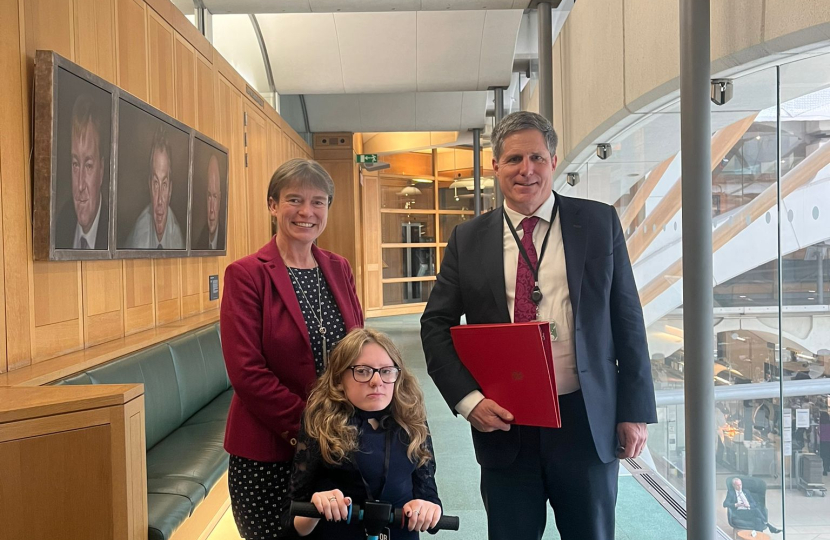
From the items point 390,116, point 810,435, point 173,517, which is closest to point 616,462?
point 810,435

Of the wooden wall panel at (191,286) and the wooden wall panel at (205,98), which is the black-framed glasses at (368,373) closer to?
the wooden wall panel at (191,286)

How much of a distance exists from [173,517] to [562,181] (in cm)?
509

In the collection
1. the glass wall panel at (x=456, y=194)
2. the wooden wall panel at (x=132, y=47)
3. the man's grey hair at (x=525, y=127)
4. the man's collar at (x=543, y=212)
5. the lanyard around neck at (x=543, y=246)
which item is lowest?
the lanyard around neck at (x=543, y=246)

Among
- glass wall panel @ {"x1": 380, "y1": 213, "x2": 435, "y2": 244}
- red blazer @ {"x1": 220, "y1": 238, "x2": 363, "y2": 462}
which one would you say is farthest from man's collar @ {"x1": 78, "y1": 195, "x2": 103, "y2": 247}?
glass wall panel @ {"x1": 380, "y1": 213, "x2": 435, "y2": 244}

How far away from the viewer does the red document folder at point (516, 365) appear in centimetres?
159

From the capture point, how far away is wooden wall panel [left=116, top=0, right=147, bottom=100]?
12.7ft

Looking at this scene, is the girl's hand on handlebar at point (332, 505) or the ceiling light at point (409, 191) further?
the ceiling light at point (409, 191)

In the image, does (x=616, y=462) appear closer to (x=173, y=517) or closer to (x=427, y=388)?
(x=173, y=517)

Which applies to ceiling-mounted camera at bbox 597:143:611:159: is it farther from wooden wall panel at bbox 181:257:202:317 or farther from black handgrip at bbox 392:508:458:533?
black handgrip at bbox 392:508:458:533

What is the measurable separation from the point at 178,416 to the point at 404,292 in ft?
41.1

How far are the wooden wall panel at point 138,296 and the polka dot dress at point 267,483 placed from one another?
2.44 meters

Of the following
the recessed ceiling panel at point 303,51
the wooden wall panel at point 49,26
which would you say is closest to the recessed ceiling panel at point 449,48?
the recessed ceiling panel at point 303,51

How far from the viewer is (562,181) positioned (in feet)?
21.3

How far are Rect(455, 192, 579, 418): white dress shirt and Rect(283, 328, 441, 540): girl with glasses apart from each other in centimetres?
20
